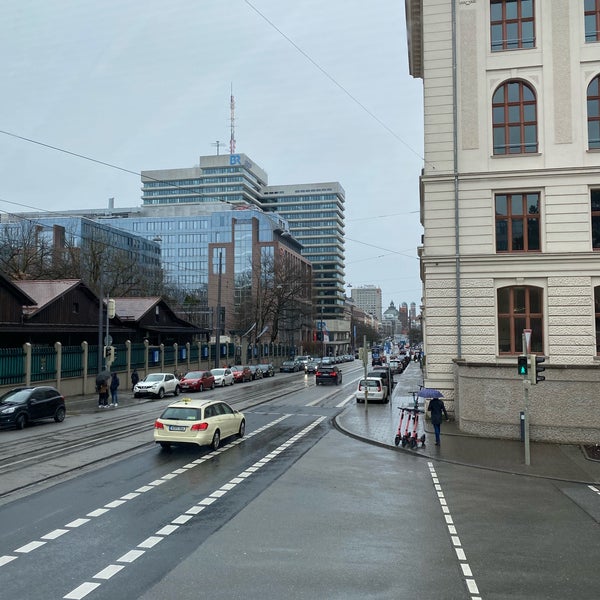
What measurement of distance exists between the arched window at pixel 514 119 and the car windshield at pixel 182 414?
48.3ft

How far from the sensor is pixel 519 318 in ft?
69.1

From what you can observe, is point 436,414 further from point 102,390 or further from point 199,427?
point 102,390

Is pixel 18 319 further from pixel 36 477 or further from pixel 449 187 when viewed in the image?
pixel 449 187

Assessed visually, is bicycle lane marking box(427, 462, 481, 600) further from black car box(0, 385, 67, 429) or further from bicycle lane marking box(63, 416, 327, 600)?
black car box(0, 385, 67, 429)

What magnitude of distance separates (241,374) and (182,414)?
103 feet

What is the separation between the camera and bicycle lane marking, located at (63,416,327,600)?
6.89 meters

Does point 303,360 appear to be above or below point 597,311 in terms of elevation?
below

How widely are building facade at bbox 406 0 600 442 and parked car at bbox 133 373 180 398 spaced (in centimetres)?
1731

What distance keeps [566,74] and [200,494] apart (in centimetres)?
1929

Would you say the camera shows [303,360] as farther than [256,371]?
Yes

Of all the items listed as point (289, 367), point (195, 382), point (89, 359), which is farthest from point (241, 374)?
point (289, 367)

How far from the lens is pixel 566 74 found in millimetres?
20781

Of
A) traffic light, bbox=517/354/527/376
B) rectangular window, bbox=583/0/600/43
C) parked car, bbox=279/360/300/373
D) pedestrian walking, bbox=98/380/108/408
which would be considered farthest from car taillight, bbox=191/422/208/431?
parked car, bbox=279/360/300/373

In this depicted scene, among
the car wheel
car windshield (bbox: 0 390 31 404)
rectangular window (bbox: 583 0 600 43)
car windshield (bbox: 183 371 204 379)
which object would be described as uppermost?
rectangular window (bbox: 583 0 600 43)
